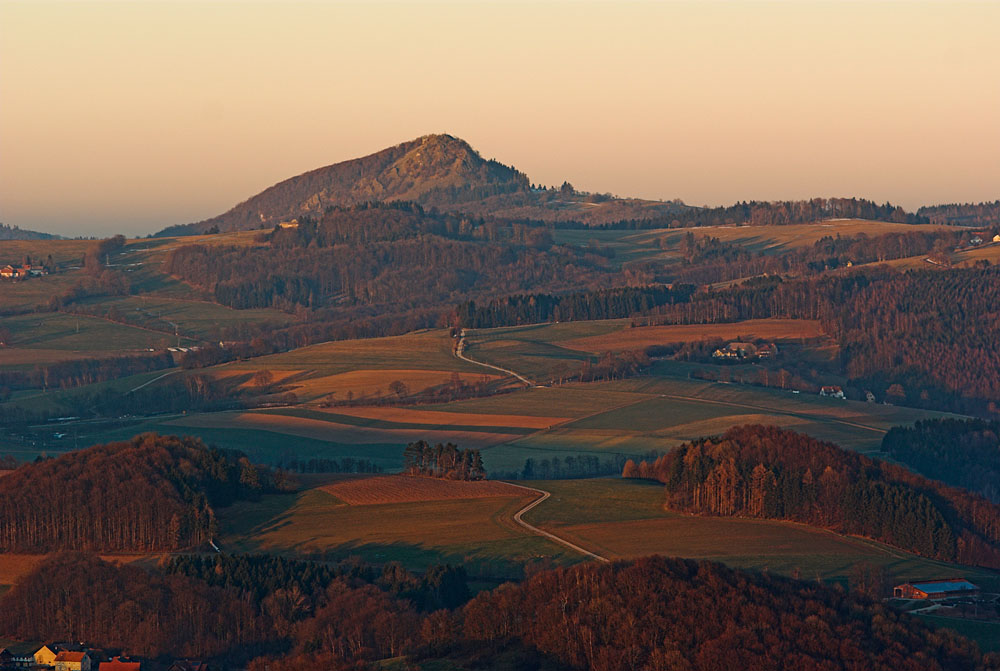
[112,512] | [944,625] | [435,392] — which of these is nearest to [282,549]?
[112,512]

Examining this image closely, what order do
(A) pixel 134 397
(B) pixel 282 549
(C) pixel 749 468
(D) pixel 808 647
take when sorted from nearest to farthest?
(D) pixel 808 647, (B) pixel 282 549, (C) pixel 749 468, (A) pixel 134 397

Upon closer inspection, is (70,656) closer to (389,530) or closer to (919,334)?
(389,530)

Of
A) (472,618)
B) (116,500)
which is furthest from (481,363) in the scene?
(472,618)

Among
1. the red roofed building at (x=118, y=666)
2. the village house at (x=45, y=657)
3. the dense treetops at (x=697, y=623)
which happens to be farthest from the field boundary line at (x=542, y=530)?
the village house at (x=45, y=657)

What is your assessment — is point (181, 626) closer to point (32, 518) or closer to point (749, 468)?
point (32, 518)

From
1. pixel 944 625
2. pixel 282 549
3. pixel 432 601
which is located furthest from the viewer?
pixel 282 549

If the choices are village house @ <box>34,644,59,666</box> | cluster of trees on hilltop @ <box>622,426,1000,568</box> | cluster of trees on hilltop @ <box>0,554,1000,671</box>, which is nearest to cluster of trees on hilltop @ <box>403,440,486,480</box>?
cluster of trees on hilltop @ <box>622,426,1000,568</box>

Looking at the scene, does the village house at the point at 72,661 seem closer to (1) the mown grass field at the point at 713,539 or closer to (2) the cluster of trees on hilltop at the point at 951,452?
(1) the mown grass field at the point at 713,539
